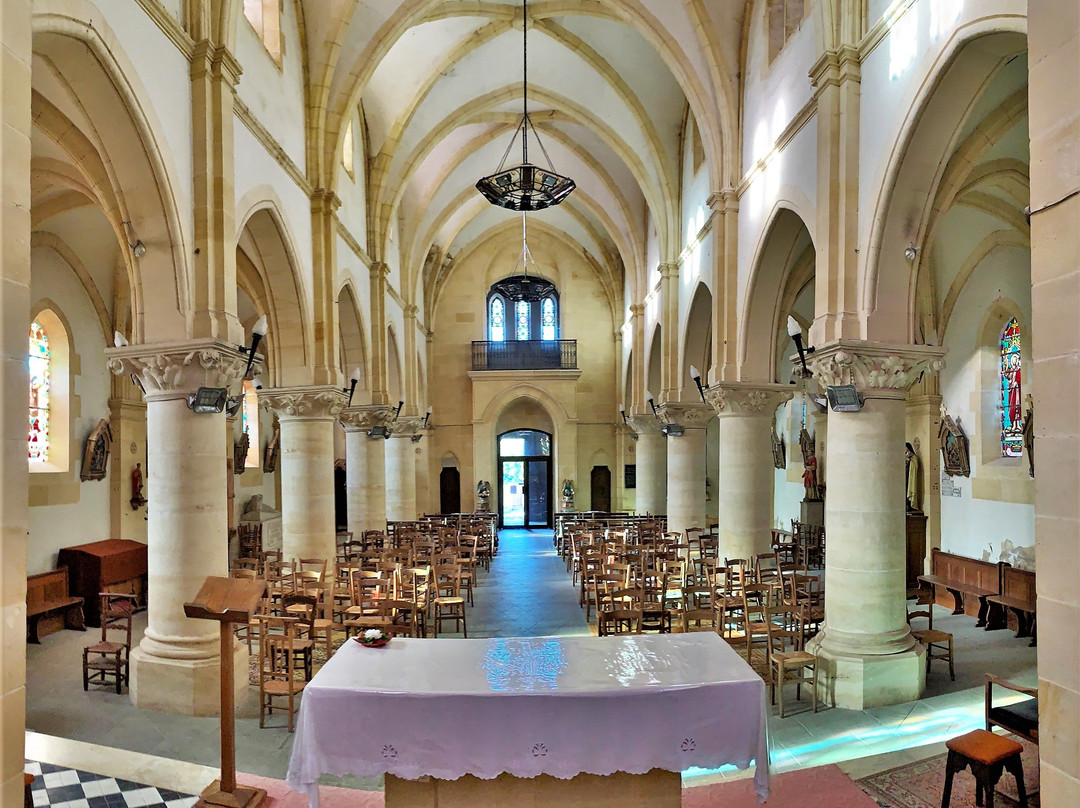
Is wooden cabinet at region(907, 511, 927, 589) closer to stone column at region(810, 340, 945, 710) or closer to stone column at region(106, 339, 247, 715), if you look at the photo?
stone column at region(810, 340, 945, 710)

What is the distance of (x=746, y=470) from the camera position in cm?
1288

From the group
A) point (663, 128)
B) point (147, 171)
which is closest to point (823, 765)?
point (147, 171)

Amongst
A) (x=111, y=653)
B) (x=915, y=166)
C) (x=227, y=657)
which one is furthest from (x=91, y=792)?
(x=915, y=166)

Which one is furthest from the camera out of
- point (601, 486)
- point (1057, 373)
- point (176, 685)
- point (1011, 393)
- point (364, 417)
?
point (601, 486)

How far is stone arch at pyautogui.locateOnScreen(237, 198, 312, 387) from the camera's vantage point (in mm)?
11359

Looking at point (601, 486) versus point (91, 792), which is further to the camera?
point (601, 486)

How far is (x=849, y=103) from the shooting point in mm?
8320

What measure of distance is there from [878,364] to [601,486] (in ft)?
71.6

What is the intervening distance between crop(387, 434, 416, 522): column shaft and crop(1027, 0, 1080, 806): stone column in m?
20.3

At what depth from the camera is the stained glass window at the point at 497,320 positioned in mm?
29938

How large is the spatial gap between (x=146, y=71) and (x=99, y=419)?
331 inches

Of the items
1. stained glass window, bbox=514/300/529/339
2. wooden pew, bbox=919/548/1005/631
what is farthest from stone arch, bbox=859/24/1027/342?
stained glass window, bbox=514/300/529/339

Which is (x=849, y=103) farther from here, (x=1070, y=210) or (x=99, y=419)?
(x=99, y=419)

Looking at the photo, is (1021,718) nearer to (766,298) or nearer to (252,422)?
(766,298)
